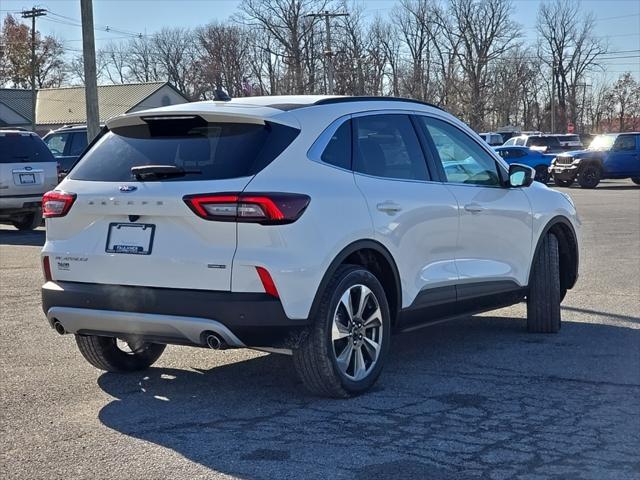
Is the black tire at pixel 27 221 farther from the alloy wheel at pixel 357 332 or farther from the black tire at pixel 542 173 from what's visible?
Answer: the black tire at pixel 542 173

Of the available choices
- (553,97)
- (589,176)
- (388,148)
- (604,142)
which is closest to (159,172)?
(388,148)

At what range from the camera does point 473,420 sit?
16.8 ft

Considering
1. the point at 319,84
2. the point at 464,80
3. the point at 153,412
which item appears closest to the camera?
the point at 153,412

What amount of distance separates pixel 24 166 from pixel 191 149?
40.2 ft

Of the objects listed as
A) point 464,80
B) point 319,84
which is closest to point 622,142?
point 319,84

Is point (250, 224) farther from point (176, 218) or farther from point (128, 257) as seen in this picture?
point (128, 257)

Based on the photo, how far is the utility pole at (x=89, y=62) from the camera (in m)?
18.2

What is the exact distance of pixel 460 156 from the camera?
694 cm

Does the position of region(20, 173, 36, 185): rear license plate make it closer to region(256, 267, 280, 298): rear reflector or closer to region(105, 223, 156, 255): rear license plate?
region(105, 223, 156, 255): rear license plate

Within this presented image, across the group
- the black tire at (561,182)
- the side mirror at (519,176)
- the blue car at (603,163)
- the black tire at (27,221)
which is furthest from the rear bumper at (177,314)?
the black tire at (561,182)

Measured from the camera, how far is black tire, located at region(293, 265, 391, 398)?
5.22 metres

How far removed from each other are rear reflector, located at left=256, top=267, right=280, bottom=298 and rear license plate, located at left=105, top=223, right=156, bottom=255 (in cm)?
68

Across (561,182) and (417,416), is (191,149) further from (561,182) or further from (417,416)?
(561,182)

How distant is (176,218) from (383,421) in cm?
160
